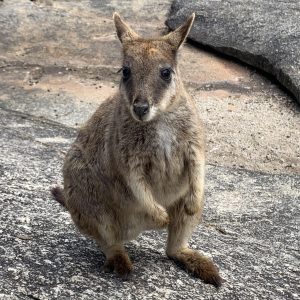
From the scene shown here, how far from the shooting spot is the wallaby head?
4270 mm

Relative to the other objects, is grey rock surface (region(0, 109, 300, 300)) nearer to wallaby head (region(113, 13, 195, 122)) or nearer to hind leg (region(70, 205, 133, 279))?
hind leg (region(70, 205, 133, 279))

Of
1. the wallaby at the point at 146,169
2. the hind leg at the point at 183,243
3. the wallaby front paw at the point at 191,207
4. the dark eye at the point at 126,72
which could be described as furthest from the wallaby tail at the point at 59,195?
the dark eye at the point at 126,72

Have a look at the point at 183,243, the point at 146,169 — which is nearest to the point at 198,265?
the point at 183,243

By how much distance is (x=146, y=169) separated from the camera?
450 centimetres

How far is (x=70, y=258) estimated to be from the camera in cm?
460

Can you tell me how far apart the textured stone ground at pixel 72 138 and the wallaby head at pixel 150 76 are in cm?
105

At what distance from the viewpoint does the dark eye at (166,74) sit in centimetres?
445

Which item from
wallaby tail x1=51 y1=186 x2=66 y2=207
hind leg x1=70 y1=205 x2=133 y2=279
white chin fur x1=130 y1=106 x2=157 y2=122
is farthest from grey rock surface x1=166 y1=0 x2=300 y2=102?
white chin fur x1=130 y1=106 x2=157 y2=122

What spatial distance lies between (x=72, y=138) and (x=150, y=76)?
3710 millimetres

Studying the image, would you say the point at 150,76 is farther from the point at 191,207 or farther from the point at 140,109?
the point at 191,207

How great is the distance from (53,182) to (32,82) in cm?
434

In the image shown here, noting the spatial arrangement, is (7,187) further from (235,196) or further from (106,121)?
(235,196)

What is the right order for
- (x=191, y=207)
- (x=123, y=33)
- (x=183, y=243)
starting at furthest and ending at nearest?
(x=123, y=33)
(x=183, y=243)
(x=191, y=207)

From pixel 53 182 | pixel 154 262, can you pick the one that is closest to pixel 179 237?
A: pixel 154 262
